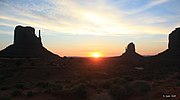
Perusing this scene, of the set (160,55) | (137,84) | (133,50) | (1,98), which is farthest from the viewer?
(133,50)

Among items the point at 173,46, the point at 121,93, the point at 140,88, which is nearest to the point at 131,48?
the point at 173,46

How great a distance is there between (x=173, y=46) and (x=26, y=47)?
44.1 m

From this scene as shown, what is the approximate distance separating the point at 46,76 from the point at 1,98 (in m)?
24.3

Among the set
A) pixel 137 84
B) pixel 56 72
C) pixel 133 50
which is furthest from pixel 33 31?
pixel 137 84

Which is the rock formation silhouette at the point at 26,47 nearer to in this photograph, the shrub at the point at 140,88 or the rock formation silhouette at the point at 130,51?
the rock formation silhouette at the point at 130,51

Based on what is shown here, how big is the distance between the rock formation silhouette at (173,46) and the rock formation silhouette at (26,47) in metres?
32.9

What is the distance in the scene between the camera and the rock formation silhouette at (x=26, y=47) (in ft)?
264

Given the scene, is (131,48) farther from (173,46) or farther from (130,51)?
(173,46)

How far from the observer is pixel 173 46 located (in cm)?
8600

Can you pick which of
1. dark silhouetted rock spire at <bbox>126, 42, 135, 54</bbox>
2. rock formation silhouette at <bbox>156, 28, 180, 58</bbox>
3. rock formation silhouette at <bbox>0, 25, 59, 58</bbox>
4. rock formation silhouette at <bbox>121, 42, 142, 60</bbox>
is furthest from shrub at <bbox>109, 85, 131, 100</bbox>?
dark silhouetted rock spire at <bbox>126, 42, 135, 54</bbox>

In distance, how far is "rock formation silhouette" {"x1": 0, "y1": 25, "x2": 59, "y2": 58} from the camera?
80575 mm

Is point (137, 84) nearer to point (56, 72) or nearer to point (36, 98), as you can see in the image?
point (36, 98)

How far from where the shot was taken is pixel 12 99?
724 inches

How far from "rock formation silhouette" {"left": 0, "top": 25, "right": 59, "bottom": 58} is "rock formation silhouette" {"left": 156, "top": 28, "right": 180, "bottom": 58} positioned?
3294 cm
